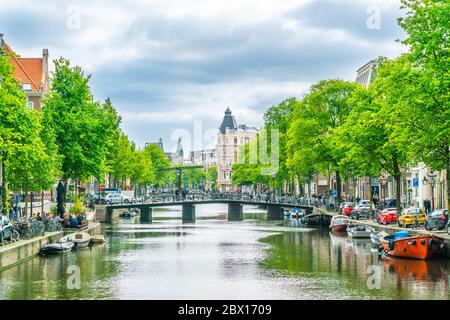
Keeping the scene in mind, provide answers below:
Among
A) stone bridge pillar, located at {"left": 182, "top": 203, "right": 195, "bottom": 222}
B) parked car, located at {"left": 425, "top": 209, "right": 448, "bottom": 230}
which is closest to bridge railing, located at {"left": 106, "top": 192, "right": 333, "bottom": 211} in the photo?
stone bridge pillar, located at {"left": 182, "top": 203, "right": 195, "bottom": 222}

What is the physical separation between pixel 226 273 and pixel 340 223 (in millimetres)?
35723

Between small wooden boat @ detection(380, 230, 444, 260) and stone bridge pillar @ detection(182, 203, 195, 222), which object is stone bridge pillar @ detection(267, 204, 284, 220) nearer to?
stone bridge pillar @ detection(182, 203, 195, 222)

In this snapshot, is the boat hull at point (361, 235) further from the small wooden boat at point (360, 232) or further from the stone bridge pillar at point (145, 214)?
the stone bridge pillar at point (145, 214)

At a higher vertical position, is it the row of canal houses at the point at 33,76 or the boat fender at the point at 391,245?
the row of canal houses at the point at 33,76

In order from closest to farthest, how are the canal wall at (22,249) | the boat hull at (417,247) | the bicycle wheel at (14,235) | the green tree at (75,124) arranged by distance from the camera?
the canal wall at (22,249) → the boat hull at (417,247) → the bicycle wheel at (14,235) → the green tree at (75,124)

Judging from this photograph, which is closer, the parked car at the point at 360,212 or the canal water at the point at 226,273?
the canal water at the point at 226,273

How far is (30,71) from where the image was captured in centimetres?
10338

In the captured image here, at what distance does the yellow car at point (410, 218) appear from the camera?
58781mm

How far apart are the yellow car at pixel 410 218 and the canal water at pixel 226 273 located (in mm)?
3561

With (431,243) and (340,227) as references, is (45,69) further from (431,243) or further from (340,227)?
(431,243)

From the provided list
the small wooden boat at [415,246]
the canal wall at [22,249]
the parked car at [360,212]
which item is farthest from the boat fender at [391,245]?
the parked car at [360,212]

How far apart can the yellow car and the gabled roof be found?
53.9 m
